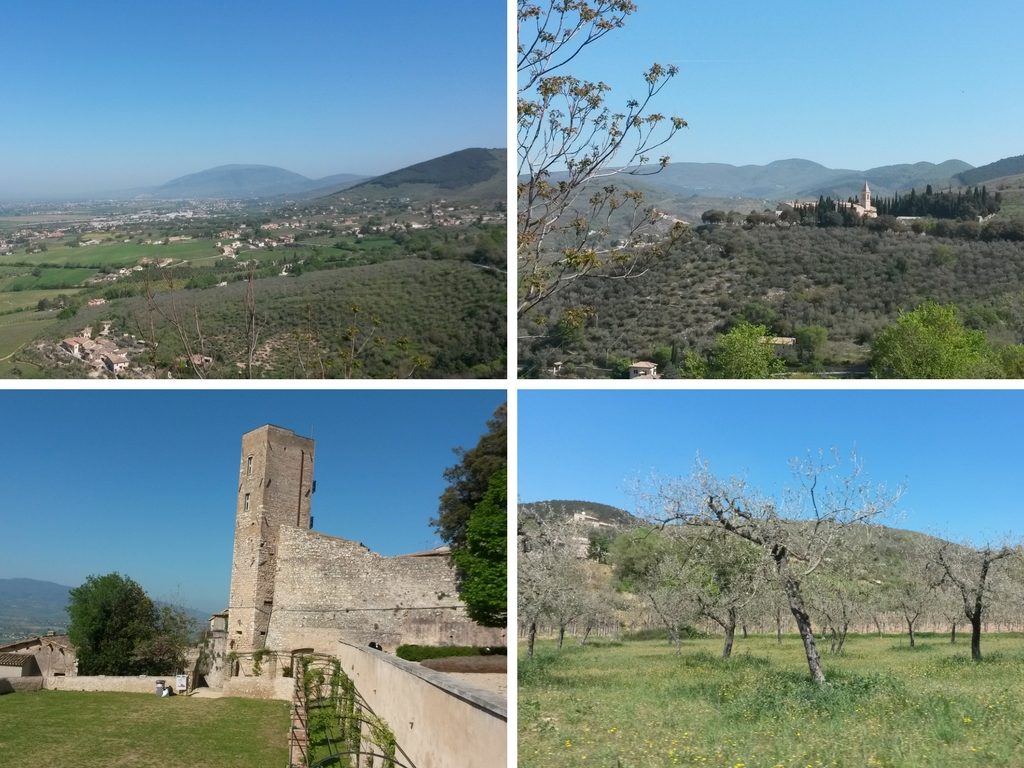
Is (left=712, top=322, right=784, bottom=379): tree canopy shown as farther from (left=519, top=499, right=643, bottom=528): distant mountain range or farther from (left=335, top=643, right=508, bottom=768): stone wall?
(left=335, top=643, right=508, bottom=768): stone wall

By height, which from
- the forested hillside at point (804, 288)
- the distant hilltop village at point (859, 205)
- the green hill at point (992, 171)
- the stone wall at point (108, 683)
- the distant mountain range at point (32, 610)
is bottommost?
the distant mountain range at point (32, 610)

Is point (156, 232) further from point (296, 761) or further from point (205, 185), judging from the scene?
point (296, 761)

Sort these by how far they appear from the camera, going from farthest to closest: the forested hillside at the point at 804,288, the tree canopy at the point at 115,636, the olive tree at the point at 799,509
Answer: the tree canopy at the point at 115,636 → the forested hillside at the point at 804,288 → the olive tree at the point at 799,509

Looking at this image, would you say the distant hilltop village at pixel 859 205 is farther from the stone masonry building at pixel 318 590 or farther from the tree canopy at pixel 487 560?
the stone masonry building at pixel 318 590

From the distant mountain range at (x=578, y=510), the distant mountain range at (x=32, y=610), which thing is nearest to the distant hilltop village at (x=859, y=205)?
the distant mountain range at (x=578, y=510)

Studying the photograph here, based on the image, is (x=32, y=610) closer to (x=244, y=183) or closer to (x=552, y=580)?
(x=244, y=183)

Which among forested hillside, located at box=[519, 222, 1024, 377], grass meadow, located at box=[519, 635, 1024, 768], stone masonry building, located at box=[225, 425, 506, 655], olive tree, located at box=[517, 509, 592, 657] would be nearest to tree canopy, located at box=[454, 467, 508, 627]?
stone masonry building, located at box=[225, 425, 506, 655]

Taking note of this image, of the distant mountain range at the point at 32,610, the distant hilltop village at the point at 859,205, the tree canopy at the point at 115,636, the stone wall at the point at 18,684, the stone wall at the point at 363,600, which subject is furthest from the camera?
the distant mountain range at the point at 32,610
